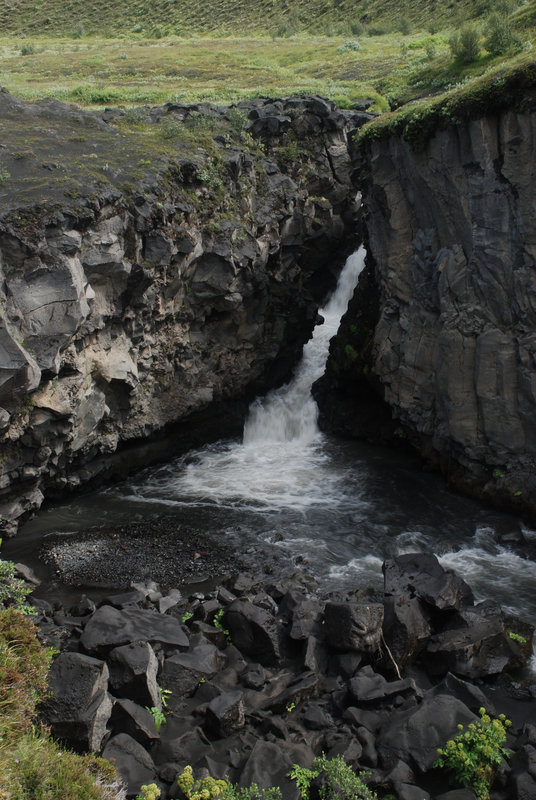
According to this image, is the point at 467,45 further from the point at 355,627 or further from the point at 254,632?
the point at 254,632

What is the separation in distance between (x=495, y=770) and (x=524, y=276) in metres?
13.3

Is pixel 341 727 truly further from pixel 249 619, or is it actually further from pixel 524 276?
pixel 524 276

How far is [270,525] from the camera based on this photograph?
1867 centimetres

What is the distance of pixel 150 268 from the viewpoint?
20062 millimetres

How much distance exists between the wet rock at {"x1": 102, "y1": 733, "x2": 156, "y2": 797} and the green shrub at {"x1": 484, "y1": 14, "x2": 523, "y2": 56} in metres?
28.3

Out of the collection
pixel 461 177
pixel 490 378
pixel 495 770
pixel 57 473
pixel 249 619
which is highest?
pixel 461 177

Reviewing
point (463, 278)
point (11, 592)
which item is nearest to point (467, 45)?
point (463, 278)

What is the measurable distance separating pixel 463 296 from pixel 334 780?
15032 millimetres

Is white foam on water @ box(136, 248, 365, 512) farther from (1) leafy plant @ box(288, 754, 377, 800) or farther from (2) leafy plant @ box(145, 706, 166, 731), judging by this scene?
(1) leafy plant @ box(288, 754, 377, 800)

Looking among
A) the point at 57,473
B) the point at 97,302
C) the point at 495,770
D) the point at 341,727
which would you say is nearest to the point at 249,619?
the point at 341,727

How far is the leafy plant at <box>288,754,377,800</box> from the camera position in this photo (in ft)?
28.5

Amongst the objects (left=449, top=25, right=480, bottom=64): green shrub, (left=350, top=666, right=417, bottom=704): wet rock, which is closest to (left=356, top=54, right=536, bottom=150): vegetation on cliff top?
(left=449, top=25, right=480, bottom=64): green shrub

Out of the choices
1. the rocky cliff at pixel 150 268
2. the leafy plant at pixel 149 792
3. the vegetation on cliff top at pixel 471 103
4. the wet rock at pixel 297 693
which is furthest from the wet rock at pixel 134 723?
the vegetation on cliff top at pixel 471 103

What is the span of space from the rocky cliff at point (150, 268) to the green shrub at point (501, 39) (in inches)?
275
